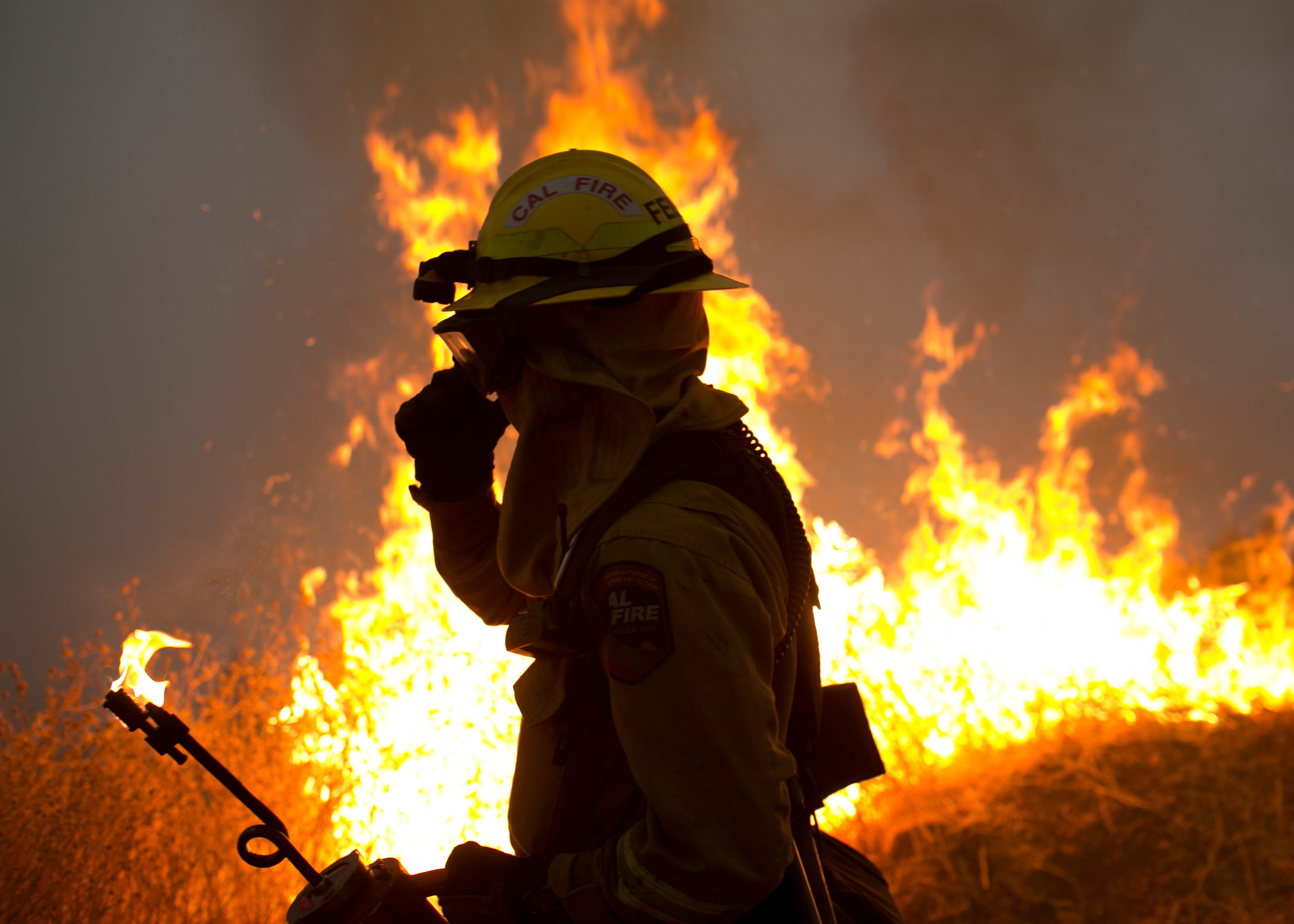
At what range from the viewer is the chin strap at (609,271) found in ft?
4.57

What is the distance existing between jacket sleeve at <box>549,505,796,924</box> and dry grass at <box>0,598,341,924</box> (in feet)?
8.47

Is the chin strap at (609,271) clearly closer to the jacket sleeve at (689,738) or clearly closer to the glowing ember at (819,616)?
the jacket sleeve at (689,738)

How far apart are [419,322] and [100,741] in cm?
409

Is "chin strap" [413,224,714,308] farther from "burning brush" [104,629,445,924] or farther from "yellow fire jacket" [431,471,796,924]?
"burning brush" [104,629,445,924]

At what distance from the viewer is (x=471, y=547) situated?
2086mm

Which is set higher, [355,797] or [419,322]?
[419,322]

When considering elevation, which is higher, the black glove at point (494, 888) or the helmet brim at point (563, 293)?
the helmet brim at point (563, 293)

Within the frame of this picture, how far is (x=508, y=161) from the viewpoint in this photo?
668 cm

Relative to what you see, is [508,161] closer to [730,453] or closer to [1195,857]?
[730,453]

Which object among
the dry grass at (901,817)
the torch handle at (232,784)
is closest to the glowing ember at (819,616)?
the dry grass at (901,817)

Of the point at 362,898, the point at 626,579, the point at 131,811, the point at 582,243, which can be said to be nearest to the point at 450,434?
the point at 582,243

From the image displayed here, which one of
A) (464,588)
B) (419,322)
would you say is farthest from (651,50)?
(464,588)

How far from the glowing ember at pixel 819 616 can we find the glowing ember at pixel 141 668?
8.48 feet

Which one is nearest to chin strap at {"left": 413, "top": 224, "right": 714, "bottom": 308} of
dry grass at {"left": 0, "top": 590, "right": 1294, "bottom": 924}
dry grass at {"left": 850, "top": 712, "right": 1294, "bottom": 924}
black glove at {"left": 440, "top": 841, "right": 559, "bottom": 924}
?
black glove at {"left": 440, "top": 841, "right": 559, "bottom": 924}
